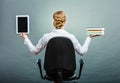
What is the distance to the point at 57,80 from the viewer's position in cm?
291

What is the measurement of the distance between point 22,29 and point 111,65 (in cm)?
158

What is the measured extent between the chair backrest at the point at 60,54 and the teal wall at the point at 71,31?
1396mm

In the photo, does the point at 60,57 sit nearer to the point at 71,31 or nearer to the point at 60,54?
the point at 60,54

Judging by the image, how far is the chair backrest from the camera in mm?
2910

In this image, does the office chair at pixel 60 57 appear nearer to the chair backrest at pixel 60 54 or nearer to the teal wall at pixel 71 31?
the chair backrest at pixel 60 54

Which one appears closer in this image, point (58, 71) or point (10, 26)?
point (58, 71)

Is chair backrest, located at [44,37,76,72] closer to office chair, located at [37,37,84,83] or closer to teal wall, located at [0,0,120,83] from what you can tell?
office chair, located at [37,37,84,83]

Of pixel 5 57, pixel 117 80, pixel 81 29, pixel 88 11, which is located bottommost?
pixel 117 80

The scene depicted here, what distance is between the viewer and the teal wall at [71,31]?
4.30 meters

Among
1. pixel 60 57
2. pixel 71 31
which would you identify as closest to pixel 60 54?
pixel 60 57

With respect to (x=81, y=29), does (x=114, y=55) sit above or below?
below

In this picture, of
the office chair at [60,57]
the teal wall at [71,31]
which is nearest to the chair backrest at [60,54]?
the office chair at [60,57]

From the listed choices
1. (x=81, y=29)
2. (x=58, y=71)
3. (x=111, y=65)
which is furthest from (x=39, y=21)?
(x=58, y=71)

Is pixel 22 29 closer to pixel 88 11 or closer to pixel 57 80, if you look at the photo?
pixel 57 80
